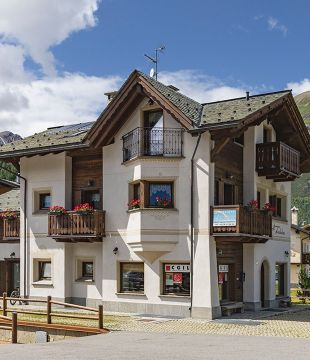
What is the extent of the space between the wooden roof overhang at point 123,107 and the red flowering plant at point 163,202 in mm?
3346

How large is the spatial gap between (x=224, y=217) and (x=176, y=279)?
11.1 ft

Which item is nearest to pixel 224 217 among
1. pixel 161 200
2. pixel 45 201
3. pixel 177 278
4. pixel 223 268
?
pixel 161 200

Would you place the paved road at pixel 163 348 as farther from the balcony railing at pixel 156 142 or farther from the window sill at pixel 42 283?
the window sill at pixel 42 283

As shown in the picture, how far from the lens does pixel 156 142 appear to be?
26.1 metres

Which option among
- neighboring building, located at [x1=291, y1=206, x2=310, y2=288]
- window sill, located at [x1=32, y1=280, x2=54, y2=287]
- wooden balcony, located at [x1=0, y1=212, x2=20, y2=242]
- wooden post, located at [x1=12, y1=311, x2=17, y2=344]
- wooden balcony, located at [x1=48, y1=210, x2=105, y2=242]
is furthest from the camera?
neighboring building, located at [x1=291, y1=206, x2=310, y2=288]

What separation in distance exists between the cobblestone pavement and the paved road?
4.77ft

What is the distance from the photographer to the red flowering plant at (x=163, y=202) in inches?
1016

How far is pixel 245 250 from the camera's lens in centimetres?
2805

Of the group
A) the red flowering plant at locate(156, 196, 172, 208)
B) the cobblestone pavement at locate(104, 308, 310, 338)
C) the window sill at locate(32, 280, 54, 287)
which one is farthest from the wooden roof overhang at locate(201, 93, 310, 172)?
the window sill at locate(32, 280, 54, 287)

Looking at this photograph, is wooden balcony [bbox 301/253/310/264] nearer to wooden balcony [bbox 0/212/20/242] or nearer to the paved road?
wooden balcony [bbox 0/212/20/242]

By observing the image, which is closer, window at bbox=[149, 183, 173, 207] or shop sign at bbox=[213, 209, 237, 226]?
shop sign at bbox=[213, 209, 237, 226]

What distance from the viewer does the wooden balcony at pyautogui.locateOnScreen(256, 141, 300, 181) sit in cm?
2770

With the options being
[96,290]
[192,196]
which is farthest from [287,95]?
[96,290]

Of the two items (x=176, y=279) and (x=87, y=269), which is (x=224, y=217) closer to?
(x=176, y=279)
